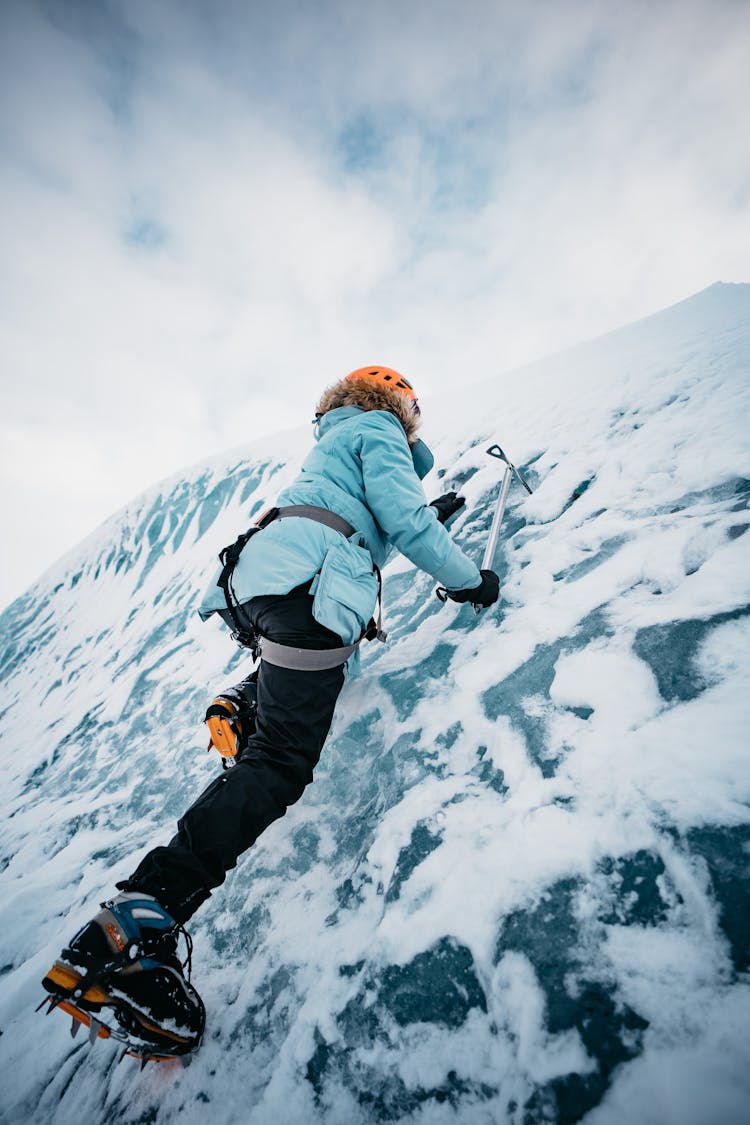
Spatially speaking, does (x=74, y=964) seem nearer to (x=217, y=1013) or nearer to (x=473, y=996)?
(x=217, y=1013)

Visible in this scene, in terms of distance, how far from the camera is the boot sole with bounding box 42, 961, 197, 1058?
112cm

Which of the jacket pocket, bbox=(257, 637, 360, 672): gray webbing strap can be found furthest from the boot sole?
the jacket pocket

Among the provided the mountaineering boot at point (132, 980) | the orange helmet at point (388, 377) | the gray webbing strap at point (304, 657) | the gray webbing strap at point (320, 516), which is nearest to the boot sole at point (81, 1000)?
the mountaineering boot at point (132, 980)

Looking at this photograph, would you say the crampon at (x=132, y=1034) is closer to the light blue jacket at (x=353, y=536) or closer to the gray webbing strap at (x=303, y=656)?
the gray webbing strap at (x=303, y=656)

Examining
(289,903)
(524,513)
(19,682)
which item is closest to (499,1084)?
(289,903)

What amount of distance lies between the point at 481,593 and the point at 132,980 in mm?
1942

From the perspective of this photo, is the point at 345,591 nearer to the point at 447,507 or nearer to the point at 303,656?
the point at 303,656

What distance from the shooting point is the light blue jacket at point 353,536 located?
1.81m

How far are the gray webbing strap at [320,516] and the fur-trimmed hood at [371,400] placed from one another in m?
0.74

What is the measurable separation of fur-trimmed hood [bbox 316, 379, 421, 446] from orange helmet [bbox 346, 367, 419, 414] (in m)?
0.16

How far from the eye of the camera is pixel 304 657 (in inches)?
68.7

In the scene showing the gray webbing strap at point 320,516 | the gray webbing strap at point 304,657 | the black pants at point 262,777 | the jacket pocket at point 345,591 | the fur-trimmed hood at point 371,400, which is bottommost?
the black pants at point 262,777

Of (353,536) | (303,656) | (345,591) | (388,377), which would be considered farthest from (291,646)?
(388,377)

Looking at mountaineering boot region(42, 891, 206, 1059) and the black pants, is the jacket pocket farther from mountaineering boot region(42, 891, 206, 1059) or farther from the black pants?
mountaineering boot region(42, 891, 206, 1059)
